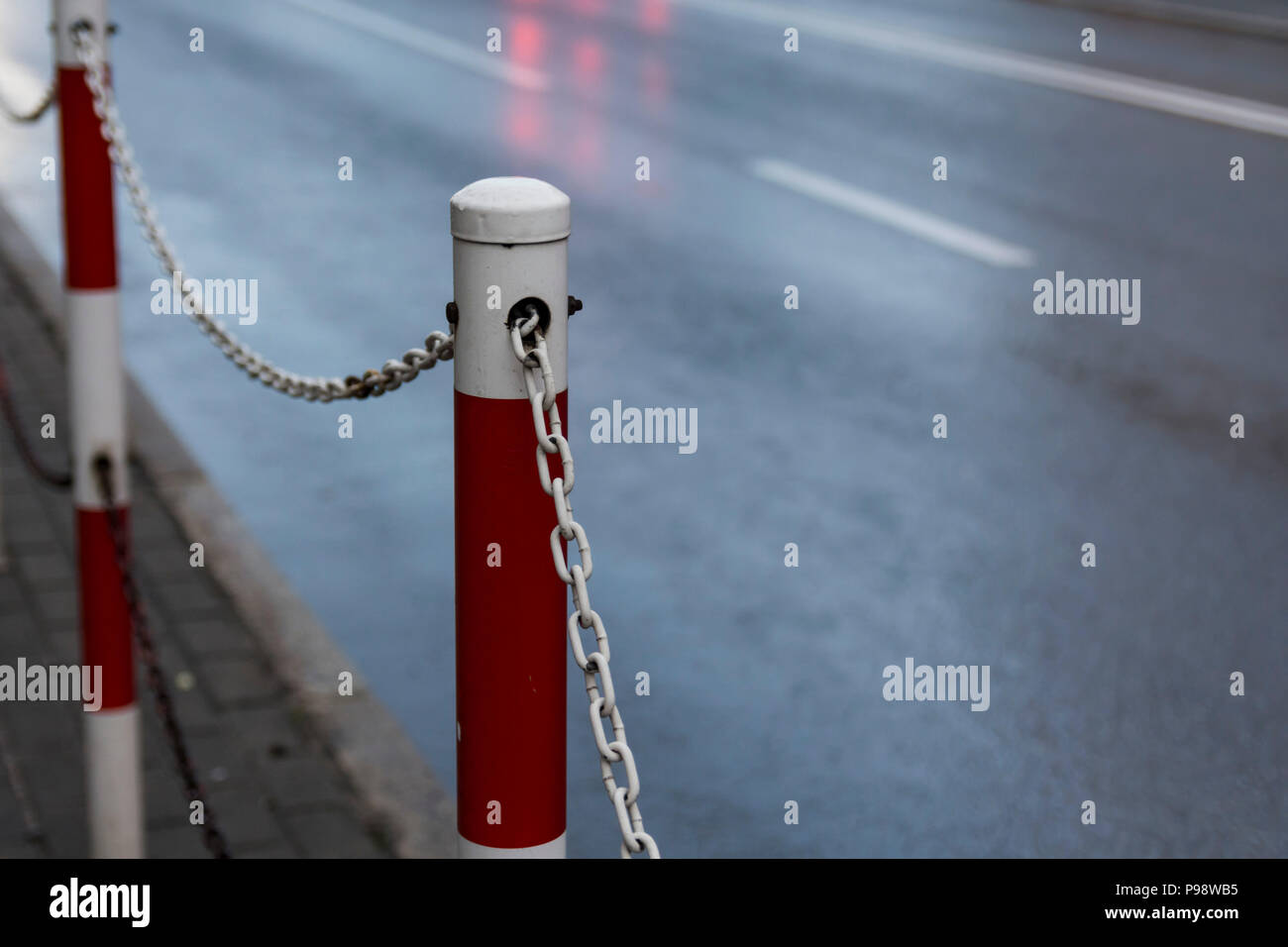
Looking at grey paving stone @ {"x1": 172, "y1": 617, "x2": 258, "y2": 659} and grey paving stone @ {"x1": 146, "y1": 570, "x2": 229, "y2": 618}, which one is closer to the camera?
grey paving stone @ {"x1": 172, "y1": 617, "x2": 258, "y2": 659}

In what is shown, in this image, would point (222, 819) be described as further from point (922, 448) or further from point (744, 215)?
point (744, 215)

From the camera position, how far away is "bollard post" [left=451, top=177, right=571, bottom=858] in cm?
185

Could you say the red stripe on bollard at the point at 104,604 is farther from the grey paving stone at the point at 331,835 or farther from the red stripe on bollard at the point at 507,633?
the red stripe on bollard at the point at 507,633

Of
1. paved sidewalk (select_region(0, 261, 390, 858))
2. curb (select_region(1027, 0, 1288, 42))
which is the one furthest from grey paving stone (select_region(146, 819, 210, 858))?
curb (select_region(1027, 0, 1288, 42))

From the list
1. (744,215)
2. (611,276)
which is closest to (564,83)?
(744,215)

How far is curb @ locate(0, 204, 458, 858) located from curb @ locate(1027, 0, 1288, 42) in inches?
463

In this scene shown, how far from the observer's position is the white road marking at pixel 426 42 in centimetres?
1289

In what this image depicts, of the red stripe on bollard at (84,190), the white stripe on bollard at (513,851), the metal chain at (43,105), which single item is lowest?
the white stripe on bollard at (513,851)

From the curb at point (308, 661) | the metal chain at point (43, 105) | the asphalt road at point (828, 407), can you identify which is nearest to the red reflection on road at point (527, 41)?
the asphalt road at point (828, 407)

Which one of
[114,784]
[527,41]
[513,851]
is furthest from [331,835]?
[527,41]

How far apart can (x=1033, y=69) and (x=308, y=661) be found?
10.2 m

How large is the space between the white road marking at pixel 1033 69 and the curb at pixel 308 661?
800cm

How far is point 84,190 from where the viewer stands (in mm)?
3156

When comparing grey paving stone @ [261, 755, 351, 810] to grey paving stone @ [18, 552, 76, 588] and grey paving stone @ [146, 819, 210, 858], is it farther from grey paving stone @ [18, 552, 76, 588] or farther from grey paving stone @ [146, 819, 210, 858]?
grey paving stone @ [18, 552, 76, 588]
